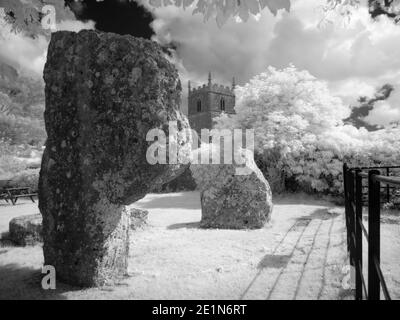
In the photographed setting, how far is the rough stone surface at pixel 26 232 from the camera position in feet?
22.1

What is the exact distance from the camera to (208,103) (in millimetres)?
68250

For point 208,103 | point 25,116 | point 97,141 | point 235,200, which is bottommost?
point 235,200

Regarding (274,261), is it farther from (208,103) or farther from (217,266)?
(208,103)

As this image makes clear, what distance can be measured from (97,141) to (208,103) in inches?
2567

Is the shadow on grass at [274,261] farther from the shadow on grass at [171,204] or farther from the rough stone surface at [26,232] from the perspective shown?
the shadow on grass at [171,204]

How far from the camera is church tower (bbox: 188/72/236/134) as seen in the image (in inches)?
2680

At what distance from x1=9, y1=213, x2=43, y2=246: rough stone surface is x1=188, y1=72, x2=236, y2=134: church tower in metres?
60.5

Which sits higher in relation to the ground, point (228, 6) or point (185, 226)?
point (228, 6)

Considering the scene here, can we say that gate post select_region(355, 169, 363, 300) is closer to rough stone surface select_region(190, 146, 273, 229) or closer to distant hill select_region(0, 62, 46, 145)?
rough stone surface select_region(190, 146, 273, 229)

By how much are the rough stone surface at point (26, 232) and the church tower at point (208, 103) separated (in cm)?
6049

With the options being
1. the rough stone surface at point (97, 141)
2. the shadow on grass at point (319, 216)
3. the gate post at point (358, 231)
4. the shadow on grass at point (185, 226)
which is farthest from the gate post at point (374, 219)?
the shadow on grass at point (319, 216)

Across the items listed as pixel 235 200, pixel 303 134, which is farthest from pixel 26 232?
pixel 303 134

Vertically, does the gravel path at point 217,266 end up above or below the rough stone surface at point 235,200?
below

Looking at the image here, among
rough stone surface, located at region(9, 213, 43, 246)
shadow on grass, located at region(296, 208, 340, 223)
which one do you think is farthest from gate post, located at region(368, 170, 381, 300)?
shadow on grass, located at region(296, 208, 340, 223)
